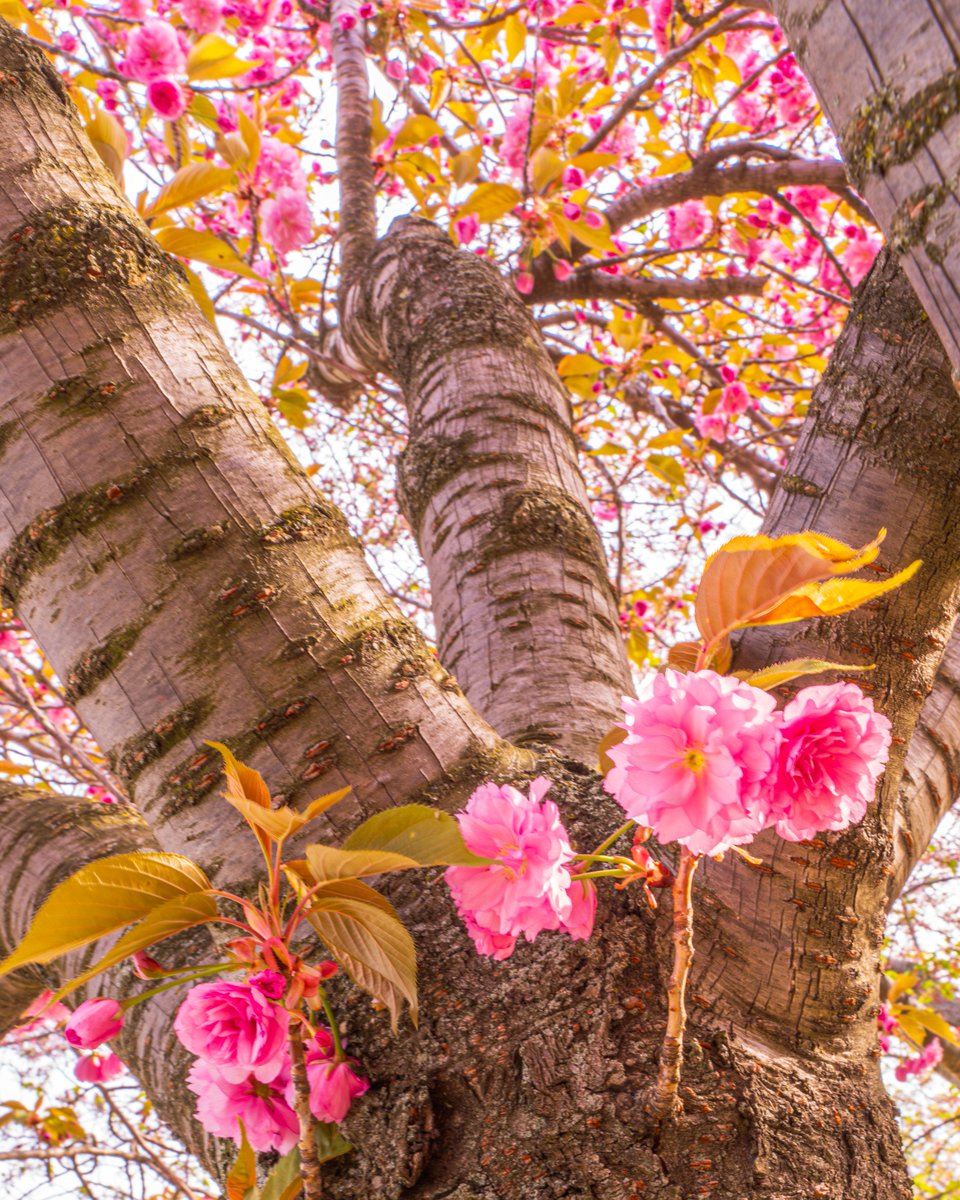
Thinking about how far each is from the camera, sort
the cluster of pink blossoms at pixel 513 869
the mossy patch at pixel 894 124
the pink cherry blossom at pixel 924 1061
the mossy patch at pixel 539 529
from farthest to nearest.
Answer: the pink cherry blossom at pixel 924 1061 → the mossy patch at pixel 539 529 → the cluster of pink blossoms at pixel 513 869 → the mossy patch at pixel 894 124

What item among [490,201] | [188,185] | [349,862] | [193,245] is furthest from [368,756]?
[490,201]

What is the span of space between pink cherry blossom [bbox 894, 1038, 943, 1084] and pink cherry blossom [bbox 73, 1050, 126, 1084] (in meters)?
2.67

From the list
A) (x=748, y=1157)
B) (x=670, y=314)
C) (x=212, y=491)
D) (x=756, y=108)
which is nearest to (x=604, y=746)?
(x=748, y=1157)

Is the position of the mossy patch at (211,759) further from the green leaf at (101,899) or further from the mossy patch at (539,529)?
the mossy patch at (539,529)

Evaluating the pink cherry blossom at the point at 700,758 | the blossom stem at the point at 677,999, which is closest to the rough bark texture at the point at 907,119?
the pink cherry blossom at the point at 700,758

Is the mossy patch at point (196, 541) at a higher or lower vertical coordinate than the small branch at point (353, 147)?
lower

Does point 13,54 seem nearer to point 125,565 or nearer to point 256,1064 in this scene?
point 125,565

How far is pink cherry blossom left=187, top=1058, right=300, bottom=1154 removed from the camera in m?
0.59

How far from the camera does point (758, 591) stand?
52cm

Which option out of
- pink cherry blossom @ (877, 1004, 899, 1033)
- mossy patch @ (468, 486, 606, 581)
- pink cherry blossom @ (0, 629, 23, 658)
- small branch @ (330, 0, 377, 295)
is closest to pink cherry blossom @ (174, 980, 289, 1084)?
mossy patch @ (468, 486, 606, 581)

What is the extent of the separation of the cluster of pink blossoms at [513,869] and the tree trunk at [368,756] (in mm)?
90

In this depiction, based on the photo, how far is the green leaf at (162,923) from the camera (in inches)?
19.3

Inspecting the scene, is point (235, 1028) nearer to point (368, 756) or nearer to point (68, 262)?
point (368, 756)

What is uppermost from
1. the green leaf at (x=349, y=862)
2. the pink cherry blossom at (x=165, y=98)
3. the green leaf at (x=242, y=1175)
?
the pink cherry blossom at (x=165, y=98)
